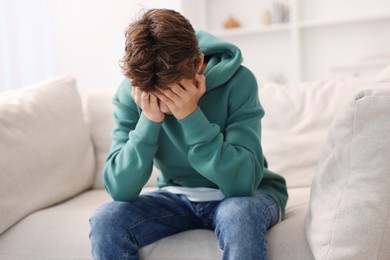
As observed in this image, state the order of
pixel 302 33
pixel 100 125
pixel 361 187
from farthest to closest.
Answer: pixel 302 33 → pixel 100 125 → pixel 361 187

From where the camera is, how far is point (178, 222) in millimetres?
1585

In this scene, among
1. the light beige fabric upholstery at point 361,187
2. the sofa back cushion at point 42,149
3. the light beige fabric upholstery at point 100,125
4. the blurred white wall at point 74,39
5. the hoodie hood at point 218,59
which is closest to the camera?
the light beige fabric upholstery at point 361,187

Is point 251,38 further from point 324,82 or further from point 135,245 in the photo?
point 135,245

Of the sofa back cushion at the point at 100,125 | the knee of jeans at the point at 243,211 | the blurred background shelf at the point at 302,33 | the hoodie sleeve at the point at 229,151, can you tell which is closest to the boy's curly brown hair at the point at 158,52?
the hoodie sleeve at the point at 229,151

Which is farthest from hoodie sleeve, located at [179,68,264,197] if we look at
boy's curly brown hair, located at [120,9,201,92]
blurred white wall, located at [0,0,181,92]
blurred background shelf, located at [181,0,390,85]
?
blurred background shelf, located at [181,0,390,85]

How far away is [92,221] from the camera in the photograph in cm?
148

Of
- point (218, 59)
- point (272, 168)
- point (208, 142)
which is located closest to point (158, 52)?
point (208, 142)

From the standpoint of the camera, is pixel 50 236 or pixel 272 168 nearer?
pixel 50 236

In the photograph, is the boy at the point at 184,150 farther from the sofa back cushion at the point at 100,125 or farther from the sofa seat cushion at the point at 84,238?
the sofa back cushion at the point at 100,125

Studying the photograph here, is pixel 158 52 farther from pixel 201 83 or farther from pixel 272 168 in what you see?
pixel 272 168

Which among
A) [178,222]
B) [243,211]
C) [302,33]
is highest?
[243,211]

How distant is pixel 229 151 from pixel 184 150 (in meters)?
0.16

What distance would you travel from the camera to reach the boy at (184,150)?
4.48ft

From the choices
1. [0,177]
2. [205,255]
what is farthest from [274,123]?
[0,177]
